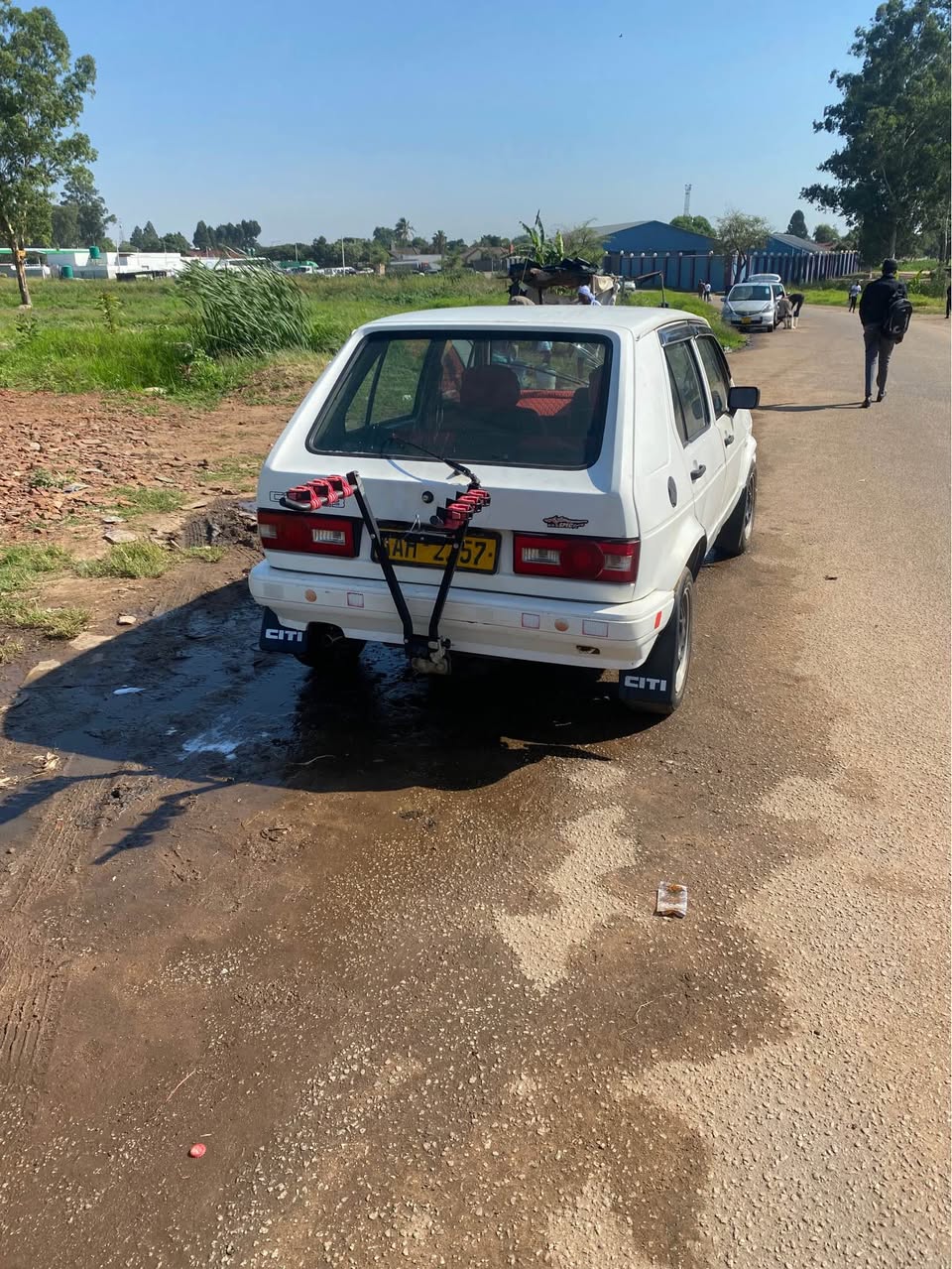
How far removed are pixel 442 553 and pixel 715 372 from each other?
281cm

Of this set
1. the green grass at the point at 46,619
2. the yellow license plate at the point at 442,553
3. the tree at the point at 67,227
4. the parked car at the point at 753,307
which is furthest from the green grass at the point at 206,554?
the tree at the point at 67,227

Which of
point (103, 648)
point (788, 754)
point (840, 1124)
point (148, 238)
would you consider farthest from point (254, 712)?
point (148, 238)

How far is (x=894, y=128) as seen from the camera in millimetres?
64938

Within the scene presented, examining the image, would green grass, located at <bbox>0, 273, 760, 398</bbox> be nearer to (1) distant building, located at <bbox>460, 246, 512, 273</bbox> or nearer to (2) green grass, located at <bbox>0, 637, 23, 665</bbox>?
(2) green grass, located at <bbox>0, 637, 23, 665</bbox>

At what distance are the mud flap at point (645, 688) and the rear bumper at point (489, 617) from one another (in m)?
0.35

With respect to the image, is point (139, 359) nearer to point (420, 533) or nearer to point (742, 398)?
point (742, 398)

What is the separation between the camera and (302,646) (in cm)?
424

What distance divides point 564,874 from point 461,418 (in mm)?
2009

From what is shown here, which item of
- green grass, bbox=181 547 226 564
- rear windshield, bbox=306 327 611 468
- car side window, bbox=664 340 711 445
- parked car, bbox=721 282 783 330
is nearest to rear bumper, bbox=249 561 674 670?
rear windshield, bbox=306 327 611 468

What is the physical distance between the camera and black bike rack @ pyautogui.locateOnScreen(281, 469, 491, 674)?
349 centimetres

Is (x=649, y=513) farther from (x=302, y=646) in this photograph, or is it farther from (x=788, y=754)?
(x=302, y=646)

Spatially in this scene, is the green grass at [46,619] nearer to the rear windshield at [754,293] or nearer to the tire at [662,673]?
the tire at [662,673]

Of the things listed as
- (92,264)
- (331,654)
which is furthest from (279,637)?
(92,264)

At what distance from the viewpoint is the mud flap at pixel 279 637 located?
4242 mm
